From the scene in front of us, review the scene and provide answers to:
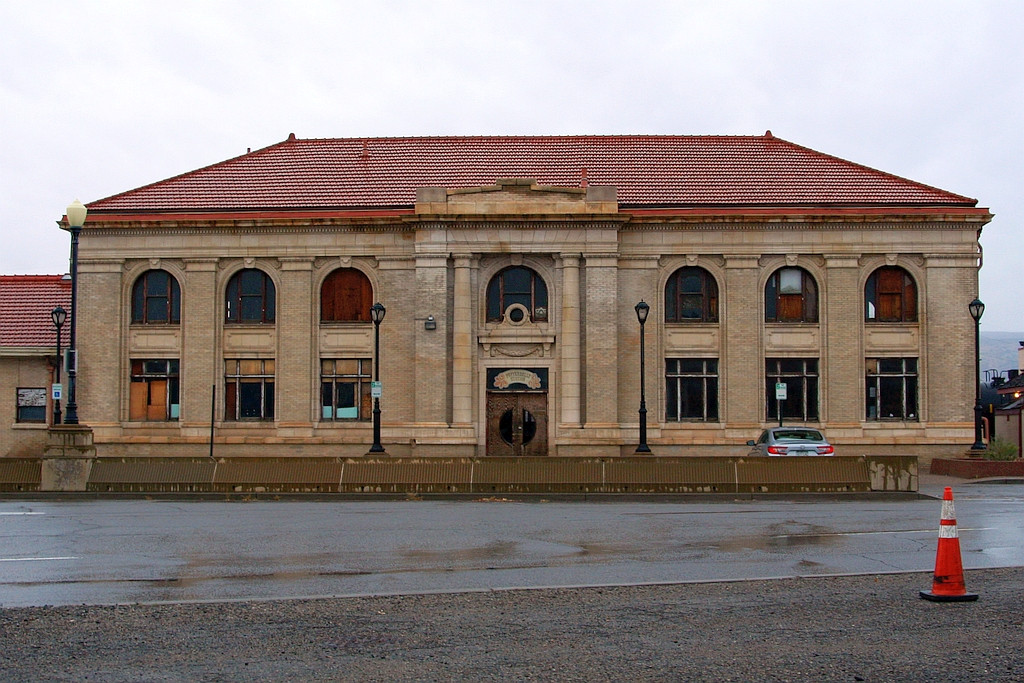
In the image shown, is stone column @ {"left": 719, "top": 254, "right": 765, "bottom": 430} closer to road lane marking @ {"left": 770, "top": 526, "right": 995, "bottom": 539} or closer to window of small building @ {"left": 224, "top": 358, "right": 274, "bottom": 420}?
window of small building @ {"left": 224, "top": 358, "right": 274, "bottom": 420}

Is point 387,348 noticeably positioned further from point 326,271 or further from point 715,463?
point 715,463

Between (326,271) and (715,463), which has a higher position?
(326,271)

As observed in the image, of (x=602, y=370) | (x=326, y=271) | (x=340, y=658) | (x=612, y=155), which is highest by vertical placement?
(x=612, y=155)

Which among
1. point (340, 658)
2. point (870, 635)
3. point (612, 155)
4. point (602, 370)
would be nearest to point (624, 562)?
point (870, 635)

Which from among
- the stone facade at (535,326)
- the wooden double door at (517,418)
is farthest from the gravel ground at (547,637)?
the wooden double door at (517,418)

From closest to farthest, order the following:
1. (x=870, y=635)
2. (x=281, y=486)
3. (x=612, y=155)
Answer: (x=870, y=635) → (x=281, y=486) → (x=612, y=155)

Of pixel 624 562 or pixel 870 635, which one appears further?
pixel 624 562

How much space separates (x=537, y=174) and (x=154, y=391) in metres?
15.1

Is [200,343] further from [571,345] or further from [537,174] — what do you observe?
[537,174]

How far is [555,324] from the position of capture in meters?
38.4

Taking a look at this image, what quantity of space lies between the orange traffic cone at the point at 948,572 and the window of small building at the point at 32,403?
121ft

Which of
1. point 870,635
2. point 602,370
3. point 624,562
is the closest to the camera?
point 870,635

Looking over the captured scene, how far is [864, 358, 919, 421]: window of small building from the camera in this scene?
38.4 m

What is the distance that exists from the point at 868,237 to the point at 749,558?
88.1ft
